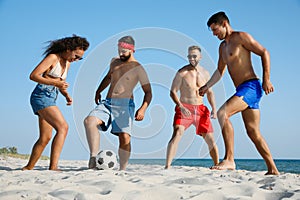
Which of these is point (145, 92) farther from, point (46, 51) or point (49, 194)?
point (49, 194)

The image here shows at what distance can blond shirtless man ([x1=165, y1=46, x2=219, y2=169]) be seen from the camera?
20.3ft

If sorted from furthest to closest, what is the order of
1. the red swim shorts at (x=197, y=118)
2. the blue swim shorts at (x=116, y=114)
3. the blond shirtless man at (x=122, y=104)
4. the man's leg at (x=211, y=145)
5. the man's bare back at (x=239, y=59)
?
the man's leg at (x=211, y=145) < the red swim shorts at (x=197, y=118) < the blue swim shorts at (x=116, y=114) < the blond shirtless man at (x=122, y=104) < the man's bare back at (x=239, y=59)

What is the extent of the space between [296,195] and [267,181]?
76 centimetres

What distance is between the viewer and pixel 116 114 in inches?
224

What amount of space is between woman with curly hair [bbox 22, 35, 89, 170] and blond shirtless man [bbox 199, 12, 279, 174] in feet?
6.26

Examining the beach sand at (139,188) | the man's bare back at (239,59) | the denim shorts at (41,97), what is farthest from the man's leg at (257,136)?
the denim shorts at (41,97)

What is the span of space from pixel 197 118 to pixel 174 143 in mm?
661

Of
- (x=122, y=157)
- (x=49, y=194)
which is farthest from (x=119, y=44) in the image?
(x=49, y=194)

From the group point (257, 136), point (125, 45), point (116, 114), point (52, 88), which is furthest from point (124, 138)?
point (257, 136)

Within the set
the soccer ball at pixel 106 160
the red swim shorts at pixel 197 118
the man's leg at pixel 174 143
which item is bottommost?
the soccer ball at pixel 106 160

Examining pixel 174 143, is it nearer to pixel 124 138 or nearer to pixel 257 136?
pixel 124 138

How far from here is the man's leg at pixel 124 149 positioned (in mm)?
5637

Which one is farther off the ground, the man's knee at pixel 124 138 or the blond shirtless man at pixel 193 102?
the blond shirtless man at pixel 193 102

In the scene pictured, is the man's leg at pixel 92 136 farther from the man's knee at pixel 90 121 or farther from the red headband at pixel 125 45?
the red headband at pixel 125 45
